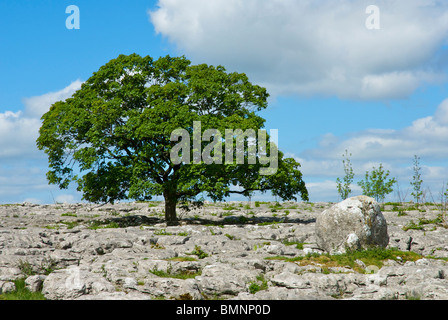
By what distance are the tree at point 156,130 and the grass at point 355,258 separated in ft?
50.4

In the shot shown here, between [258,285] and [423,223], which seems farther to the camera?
[423,223]

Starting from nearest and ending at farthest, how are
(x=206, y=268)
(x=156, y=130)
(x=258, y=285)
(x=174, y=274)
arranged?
(x=258, y=285) < (x=206, y=268) < (x=174, y=274) < (x=156, y=130)

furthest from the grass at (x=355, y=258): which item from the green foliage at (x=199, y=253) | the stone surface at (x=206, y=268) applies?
the green foliage at (x=199, y=253)

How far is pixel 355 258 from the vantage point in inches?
827

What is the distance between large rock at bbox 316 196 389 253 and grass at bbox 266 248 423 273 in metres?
0.79

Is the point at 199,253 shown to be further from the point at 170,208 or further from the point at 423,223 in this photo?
the point at 423,223

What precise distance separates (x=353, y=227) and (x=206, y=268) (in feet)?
26.2

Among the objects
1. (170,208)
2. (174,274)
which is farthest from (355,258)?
(170,208)

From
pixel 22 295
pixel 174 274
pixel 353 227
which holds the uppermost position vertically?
pixel 353 227

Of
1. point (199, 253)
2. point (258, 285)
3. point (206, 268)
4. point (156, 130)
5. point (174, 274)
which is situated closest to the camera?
point (258, 285)

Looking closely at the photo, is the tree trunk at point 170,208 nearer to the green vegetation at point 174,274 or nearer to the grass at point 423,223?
the grass at point 423,223

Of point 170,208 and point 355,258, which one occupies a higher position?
point 170,208
